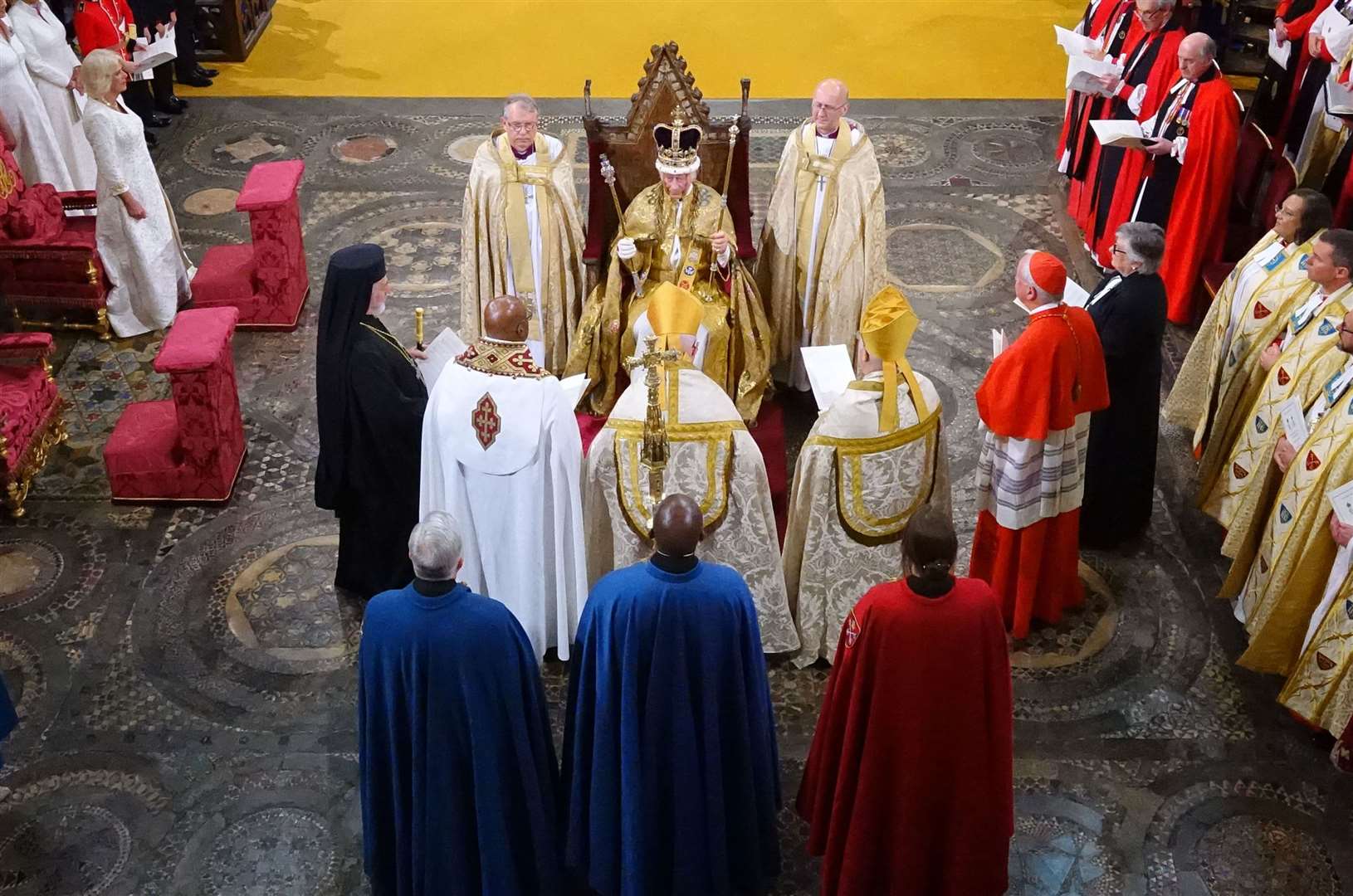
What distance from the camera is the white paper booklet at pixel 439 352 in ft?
22.7

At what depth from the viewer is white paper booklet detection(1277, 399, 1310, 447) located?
665 cm

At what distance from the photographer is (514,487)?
20.4 feet

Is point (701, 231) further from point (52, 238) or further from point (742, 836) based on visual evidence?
point (52, 238)

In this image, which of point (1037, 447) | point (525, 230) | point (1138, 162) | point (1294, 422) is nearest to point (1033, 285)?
point (1037, 447)

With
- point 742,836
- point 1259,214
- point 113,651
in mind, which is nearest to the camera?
point 742,836

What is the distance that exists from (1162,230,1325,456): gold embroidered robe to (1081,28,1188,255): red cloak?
1457 mm

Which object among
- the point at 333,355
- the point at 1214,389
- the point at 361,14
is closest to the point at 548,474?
the point at 333,355

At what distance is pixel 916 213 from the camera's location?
11.0 meters

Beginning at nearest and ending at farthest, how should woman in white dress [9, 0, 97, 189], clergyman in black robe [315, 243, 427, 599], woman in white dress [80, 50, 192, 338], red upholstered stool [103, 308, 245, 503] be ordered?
clergyman in black robe [315, 243, 427, 599]
red upholstered stool [103, 308, 245, 503]
woman in white dress [80, 50, 192, 338]
woman in white dress [9, 0, 97, 189]

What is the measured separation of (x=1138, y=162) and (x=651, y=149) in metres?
3.52

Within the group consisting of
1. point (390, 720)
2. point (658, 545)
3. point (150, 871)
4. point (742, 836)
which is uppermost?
point (658, 545)

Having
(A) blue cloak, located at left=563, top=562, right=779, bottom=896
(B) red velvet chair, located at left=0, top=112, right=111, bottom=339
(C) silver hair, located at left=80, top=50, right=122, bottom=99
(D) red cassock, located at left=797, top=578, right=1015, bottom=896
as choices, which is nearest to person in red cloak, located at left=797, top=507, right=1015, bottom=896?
(D) red cassock, located at left=797, top=578, right=1015, bottom=896

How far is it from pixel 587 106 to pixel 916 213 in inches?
140

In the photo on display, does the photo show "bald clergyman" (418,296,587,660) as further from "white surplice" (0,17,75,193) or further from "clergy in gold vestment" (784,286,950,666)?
"white surplice" (0,17,75,193)
